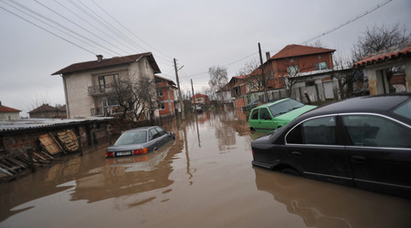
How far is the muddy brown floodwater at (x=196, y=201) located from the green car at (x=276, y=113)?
252cm

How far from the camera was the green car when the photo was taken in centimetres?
806

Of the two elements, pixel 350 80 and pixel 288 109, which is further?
pixel 350 80

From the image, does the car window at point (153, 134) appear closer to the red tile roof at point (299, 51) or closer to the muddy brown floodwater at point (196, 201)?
the muddy brown floodwater at point (196, 201)

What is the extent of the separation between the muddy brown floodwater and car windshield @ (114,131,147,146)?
1.93 m

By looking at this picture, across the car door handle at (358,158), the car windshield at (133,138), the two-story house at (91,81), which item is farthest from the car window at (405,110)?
the two-story house at (91,81)

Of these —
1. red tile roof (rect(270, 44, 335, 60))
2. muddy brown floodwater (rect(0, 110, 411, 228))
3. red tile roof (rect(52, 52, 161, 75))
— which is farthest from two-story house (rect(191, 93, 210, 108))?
muddy brown floodwater (rect(0, 110, 411, 228))

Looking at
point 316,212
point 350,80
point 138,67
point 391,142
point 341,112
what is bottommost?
point 316,212

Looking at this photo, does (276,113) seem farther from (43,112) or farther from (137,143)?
(43,112)

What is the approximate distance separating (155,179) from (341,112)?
4.26 metres

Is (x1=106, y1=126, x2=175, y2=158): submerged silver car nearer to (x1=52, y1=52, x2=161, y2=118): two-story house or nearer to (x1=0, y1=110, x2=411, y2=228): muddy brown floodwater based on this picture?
(x1=0, y1=110, x2=411, y2=228): muddy brown floodwater

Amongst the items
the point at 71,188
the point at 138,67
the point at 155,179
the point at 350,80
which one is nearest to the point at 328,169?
the point at 155,179

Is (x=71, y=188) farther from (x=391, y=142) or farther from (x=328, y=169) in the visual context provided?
(x=391, y=142)

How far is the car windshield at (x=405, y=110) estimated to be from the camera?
264 centimetres

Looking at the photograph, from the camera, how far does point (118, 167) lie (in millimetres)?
6852
